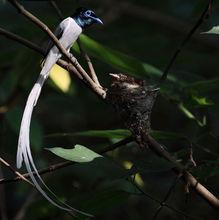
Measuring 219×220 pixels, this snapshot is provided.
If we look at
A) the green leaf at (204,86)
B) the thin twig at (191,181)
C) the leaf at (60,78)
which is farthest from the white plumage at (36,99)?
the leaf at (60,78)

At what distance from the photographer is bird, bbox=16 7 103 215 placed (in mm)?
2949

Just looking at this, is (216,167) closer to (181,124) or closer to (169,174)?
(169,174)

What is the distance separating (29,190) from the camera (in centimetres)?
577

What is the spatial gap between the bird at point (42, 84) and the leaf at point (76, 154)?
0.13 metres

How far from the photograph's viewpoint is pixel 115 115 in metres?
5.80

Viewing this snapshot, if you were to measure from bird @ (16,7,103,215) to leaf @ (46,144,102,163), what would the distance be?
0.43 ft

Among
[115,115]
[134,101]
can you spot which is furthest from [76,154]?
[115,115]

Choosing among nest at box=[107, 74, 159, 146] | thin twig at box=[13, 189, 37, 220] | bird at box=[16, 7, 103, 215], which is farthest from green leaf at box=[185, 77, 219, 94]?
thin twig at box=[13, 189, 37, 220]

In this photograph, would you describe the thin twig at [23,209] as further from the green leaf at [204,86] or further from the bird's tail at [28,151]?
the bird's tail at [28,151]

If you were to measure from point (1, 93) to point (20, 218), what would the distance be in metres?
1.03

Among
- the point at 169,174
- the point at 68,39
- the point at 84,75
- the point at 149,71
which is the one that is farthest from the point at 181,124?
the point at 84,75

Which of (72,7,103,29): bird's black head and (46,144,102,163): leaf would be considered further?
(72,7,103,29): bird's black head

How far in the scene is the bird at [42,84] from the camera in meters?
2.95

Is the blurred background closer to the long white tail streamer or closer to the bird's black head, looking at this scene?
the bird's black head
